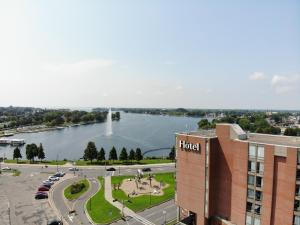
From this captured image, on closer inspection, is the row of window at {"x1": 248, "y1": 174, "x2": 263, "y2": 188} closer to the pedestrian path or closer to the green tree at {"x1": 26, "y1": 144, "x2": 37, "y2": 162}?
the pedestrian path

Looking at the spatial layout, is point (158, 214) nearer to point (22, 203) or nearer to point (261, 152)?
point (261, 152)

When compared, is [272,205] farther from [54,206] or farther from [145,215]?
[54,206]

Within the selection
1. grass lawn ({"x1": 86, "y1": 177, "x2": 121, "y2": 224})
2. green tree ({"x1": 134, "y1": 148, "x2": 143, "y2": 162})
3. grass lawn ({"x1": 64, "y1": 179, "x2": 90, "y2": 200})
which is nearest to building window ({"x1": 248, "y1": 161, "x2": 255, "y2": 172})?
grass lawn ({"x1": 86, "y1": 177, "x2": 121, "y2": 224})

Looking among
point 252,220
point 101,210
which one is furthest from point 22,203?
point 252,220

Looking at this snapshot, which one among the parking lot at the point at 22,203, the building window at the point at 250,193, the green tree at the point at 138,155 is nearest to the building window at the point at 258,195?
the building window at the point at 250,193

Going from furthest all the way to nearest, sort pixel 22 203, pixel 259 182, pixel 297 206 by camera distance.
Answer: pixel 22 203 → pixel 259 182 → pixel 297 206

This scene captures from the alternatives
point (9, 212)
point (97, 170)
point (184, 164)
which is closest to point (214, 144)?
point (184, 164)
